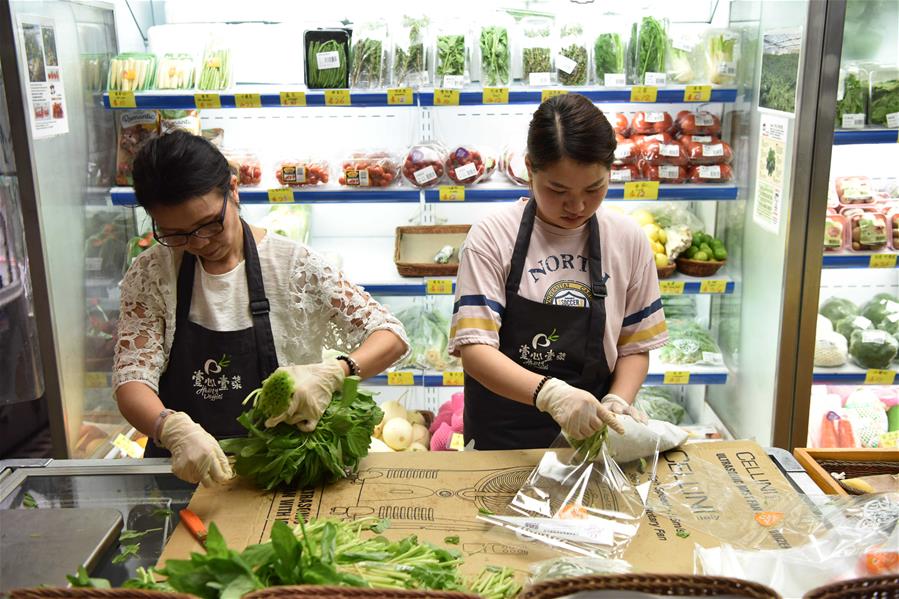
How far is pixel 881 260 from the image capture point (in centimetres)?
385

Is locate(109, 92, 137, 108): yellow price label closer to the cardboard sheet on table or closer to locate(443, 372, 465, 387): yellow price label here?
locate(443, 372, 465, 387): yellow price label

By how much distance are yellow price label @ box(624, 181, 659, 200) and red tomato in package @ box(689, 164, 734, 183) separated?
23 cm

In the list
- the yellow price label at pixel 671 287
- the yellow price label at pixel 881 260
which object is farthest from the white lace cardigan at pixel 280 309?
the yellow price label at pixel 881 260

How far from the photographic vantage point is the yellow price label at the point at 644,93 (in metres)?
3.88

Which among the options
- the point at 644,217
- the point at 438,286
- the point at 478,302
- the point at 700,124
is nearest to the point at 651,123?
the point at 700,124

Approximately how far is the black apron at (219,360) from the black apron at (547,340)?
695 millimetres

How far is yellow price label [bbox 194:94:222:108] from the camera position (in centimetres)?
388

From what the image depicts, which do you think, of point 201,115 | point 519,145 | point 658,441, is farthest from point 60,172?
point 658,441

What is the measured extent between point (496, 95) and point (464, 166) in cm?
38

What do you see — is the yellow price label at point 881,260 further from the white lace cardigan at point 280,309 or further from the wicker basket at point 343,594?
the wicker basket at point 343,594

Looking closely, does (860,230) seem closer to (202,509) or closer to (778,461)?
(778,461)

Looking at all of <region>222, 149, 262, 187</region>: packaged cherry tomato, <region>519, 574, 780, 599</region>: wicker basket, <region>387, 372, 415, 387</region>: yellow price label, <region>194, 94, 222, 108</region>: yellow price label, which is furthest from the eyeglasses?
<region>387, 372, 415, 387</region>: yellow price label

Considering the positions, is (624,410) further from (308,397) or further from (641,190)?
(641,190)

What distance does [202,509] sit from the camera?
6.22ft
